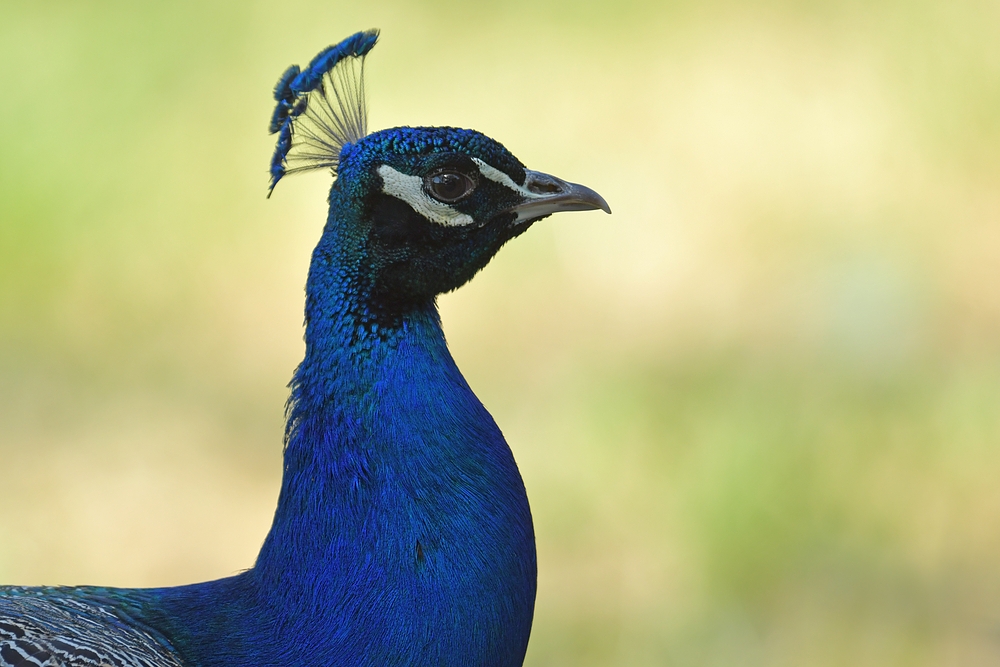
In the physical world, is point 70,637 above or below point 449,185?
below

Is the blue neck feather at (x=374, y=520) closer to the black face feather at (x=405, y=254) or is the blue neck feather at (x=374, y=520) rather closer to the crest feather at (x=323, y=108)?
the black face feather at (x=405, y=254)

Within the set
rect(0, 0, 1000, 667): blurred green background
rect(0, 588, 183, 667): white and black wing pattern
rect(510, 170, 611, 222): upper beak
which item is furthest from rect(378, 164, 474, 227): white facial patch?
rect(0, 0, 1000, 667): blurred green background

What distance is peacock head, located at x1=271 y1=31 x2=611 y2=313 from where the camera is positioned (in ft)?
5.32

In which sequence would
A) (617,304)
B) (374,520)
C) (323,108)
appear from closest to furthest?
(374,520), (323,108), (617,304)

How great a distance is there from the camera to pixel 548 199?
5.54 ft

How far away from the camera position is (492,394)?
12.2 feet

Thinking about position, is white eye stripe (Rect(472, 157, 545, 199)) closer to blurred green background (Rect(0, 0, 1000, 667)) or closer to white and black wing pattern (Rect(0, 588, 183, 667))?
white and black wing pattern (Rect(0, 588, 183, 667))

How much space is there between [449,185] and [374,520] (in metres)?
0.48

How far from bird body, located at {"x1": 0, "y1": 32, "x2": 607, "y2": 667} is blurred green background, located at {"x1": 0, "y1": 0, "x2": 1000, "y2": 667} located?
50.9 inches

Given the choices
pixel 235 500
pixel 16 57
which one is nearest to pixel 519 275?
pixel 235 500

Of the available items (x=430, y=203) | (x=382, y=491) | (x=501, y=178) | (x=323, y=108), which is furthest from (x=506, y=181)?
(x=382, y=491)

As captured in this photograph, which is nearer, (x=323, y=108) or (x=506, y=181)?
(x=506, y=181)

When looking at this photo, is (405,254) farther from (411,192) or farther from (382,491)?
(382,491)

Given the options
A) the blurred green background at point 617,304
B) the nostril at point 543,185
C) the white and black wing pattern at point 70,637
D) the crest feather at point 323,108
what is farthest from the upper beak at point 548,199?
the blurred green background at point 617,304
